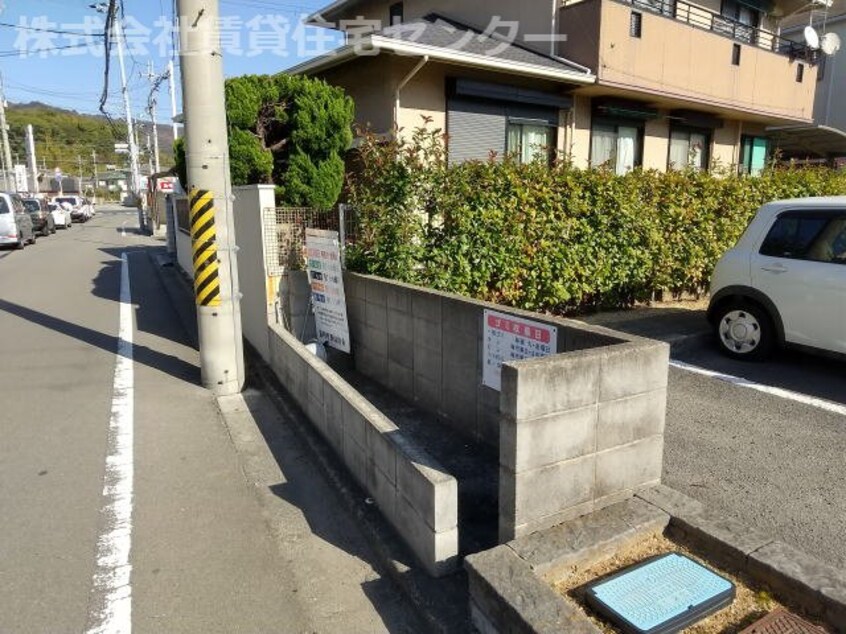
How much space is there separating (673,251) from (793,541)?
5615mm

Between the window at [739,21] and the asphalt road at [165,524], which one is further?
the window at [739,21]

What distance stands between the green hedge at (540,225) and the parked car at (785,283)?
1533mm

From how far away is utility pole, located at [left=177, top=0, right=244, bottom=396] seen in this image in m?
5.55

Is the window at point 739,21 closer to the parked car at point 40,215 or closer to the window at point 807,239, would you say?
the window at point 807,239

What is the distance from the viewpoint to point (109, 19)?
54.2ft

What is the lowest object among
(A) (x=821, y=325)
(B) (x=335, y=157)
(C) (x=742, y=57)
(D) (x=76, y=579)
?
(D) (x=76, y=579)

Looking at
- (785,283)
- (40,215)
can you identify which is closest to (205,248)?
(785,283)

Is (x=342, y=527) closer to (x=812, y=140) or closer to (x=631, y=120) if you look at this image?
(x=631, y=120)

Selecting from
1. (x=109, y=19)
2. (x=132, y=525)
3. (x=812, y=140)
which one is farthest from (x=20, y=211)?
(x=812, y=140)

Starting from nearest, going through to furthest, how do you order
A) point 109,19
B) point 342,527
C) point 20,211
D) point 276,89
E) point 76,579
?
point 76,579 → point 342,527 → point 276,89 → point 109,19 → point 20,211

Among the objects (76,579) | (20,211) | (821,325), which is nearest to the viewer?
(76,579)

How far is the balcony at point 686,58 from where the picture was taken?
10539 mm

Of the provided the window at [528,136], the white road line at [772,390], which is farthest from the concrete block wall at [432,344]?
the window at [528,136]

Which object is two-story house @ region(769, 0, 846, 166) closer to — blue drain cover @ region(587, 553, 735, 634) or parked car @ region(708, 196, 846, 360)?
parked car @ region(708, 196, 846, 360)
